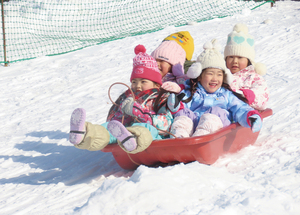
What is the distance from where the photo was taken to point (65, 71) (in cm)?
621

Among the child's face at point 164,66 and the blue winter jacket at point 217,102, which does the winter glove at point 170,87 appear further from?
the child's face at point 164,66

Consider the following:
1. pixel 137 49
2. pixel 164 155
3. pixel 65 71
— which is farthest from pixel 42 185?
pixel 65 71

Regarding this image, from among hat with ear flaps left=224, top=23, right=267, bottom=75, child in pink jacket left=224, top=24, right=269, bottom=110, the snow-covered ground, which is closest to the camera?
the snow-covered ground

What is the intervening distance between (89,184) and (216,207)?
1.11m

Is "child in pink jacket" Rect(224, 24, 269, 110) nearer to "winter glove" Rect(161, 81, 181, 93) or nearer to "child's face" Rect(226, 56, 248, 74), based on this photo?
"child's face" Rect(226, 56, 248, 74)

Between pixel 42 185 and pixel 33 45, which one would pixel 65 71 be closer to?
pixel 33 45

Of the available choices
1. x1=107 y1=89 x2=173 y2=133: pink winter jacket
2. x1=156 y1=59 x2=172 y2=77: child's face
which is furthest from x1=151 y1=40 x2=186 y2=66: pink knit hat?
x1=107 y1=89 x2=173 y2=133: pink winter jacket

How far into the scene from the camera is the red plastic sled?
2.35m

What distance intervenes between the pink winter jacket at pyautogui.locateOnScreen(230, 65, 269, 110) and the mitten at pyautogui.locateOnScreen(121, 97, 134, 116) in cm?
88

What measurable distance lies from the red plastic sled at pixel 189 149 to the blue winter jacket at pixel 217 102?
0.55 ft

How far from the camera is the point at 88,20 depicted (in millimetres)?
10344

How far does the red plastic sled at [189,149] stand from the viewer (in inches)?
92.7

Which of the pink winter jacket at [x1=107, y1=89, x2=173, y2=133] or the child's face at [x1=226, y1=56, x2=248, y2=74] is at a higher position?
the child's face at [x1=226, y1=56, x2=248, y2=74]

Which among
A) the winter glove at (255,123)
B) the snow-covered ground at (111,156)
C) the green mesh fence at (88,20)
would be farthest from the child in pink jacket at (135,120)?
the green mesh fence at (88,20)
